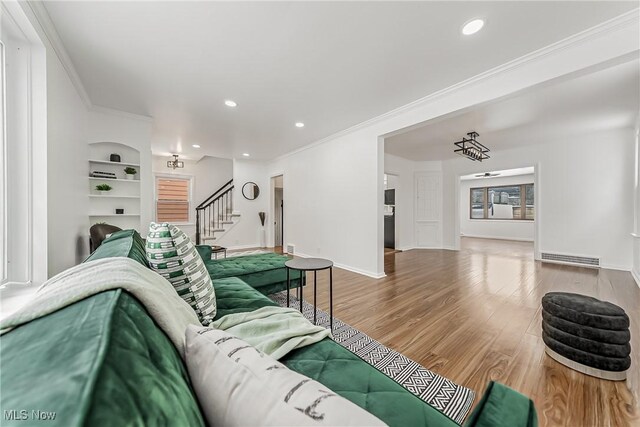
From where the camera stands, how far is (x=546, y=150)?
5180mm

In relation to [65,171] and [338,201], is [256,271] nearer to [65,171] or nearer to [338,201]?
[65,171]

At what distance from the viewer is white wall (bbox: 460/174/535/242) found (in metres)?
8.52

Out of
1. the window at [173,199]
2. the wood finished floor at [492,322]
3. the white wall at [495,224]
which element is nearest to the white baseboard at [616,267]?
the wood finished floor at [492,322]

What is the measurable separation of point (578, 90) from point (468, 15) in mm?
2368

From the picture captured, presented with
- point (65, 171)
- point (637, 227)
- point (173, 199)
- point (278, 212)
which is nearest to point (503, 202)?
point (637, 227)

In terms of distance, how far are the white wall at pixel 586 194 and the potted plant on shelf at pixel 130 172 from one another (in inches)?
304

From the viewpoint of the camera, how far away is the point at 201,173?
7539 millimetres

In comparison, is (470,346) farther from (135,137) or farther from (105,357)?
(135,137)

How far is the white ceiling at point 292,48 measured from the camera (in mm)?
1805

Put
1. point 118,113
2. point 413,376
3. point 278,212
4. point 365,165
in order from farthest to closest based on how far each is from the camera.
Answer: point 278,212
point 365,165
point 118,113
point 413,376

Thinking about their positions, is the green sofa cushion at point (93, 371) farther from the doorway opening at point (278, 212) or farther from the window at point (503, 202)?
the window at point (503, 202)

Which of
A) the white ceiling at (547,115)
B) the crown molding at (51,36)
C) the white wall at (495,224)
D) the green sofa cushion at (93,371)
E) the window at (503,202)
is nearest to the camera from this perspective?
the green sofa cushion at (93,371)

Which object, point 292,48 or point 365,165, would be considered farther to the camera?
point 365,165

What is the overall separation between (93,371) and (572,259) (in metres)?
7.01
